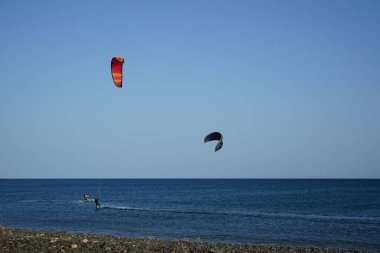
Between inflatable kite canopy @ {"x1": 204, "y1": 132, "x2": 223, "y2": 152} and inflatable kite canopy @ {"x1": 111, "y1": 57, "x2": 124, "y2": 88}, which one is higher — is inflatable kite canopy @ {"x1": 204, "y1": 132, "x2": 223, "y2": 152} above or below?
below

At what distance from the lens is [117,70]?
1769cm

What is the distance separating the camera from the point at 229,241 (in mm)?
25172

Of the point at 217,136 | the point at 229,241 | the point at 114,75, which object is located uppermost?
the point at 114,75

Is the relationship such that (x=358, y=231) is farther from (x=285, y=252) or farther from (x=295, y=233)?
(x=285, y=252)

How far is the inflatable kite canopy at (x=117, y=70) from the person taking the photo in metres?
17.5

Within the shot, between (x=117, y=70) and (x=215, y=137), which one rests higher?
(x=117, y=70)

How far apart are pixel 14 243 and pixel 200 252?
21.3 ft

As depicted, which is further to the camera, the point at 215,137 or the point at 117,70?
the point at 215,137

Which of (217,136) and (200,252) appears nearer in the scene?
(200,252)

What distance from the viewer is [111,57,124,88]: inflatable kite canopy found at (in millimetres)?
17453

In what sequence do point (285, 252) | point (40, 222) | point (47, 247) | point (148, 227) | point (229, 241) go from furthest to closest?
point (40, 222) → point (148, 227) → point (229, 241) → point (285, 252) → point (47, 247)

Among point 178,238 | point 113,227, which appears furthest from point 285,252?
point 113,227

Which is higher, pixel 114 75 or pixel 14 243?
pixel 114 75

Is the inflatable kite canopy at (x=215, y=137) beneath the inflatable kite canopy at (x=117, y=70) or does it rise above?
beneath
